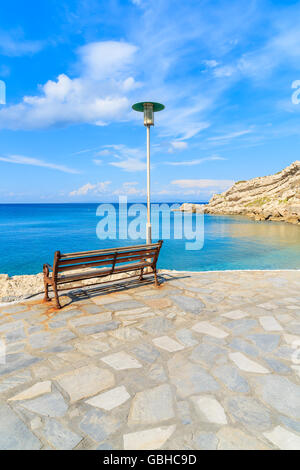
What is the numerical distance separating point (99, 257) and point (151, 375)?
2.97m

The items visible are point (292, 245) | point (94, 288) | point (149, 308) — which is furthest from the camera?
point (292, 245)

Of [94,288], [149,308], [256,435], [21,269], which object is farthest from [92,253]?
[21,269]

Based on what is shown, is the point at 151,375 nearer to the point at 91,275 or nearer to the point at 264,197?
the point at 91,275

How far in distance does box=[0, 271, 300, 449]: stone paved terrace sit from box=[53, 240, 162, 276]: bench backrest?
0.75 m

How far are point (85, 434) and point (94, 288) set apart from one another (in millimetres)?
4085

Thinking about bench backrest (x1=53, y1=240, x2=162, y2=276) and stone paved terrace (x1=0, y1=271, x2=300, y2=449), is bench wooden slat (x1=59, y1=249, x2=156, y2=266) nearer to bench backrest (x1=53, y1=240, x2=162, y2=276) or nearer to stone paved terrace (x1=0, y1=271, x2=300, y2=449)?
Answer: bench backrest (x1=53, y1=240, x2=162, y2=276)

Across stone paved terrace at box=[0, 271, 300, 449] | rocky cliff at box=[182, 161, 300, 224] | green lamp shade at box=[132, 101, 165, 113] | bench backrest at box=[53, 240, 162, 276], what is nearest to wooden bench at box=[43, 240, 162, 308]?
bench backrest at box=[53, 240, 162, 276]

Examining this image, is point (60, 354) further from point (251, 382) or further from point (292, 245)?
point (292, 245)

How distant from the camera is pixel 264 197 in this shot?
71.6 meters

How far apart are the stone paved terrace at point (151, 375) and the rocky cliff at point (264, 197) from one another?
4987cm

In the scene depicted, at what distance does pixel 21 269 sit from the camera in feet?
50.0

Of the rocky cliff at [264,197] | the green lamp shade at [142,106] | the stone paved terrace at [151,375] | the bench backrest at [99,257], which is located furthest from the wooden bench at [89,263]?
the rocky cliff at [264,197]

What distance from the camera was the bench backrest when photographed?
4.94 m

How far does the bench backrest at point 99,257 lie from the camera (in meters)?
4.94
